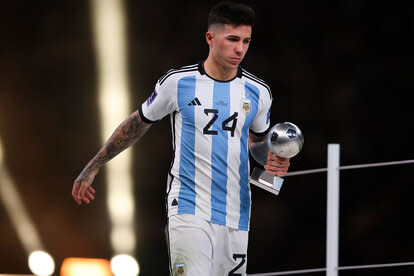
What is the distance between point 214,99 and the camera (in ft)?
9.81

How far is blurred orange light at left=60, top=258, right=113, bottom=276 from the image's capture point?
8227 millimetres

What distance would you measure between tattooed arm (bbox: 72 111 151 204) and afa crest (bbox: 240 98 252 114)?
1.47ft

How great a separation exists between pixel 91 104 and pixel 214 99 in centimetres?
572

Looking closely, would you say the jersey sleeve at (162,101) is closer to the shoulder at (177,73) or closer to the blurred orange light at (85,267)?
the shoulder at (177,73)

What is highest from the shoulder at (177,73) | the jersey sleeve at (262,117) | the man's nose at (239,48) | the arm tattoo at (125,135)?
the man's nose at (239,48)

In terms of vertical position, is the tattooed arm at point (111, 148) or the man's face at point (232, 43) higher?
the man's face at point (232, 43)

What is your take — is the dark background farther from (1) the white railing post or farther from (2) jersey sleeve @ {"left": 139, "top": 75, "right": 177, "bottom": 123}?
(2) jersey sleeve @ {"left": 139, "top": 75, "right": 177, "bottom": 123}

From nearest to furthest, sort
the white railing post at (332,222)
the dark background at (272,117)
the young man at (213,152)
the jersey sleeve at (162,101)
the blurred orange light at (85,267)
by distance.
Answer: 1. the young man at (213,152)
2. the jersey sleeve at (162,101)
3. the white railing post at (332,222)
4. the dark background at (272,117)
5. the blurred orange light at (85,267)

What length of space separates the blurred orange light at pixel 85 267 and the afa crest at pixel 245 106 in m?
5.43

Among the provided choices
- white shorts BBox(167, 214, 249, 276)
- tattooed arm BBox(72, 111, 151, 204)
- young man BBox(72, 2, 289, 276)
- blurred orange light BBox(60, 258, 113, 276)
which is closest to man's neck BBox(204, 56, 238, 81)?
young man BBox(72, 2, 289, 276)

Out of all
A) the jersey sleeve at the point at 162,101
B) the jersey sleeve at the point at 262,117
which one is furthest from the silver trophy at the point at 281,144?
the jersey sleeve at the point at 162,101

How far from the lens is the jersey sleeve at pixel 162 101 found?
119 inches

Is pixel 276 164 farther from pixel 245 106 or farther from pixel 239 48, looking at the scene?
pixel 239 48

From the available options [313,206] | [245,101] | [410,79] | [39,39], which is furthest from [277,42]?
[245,101]
